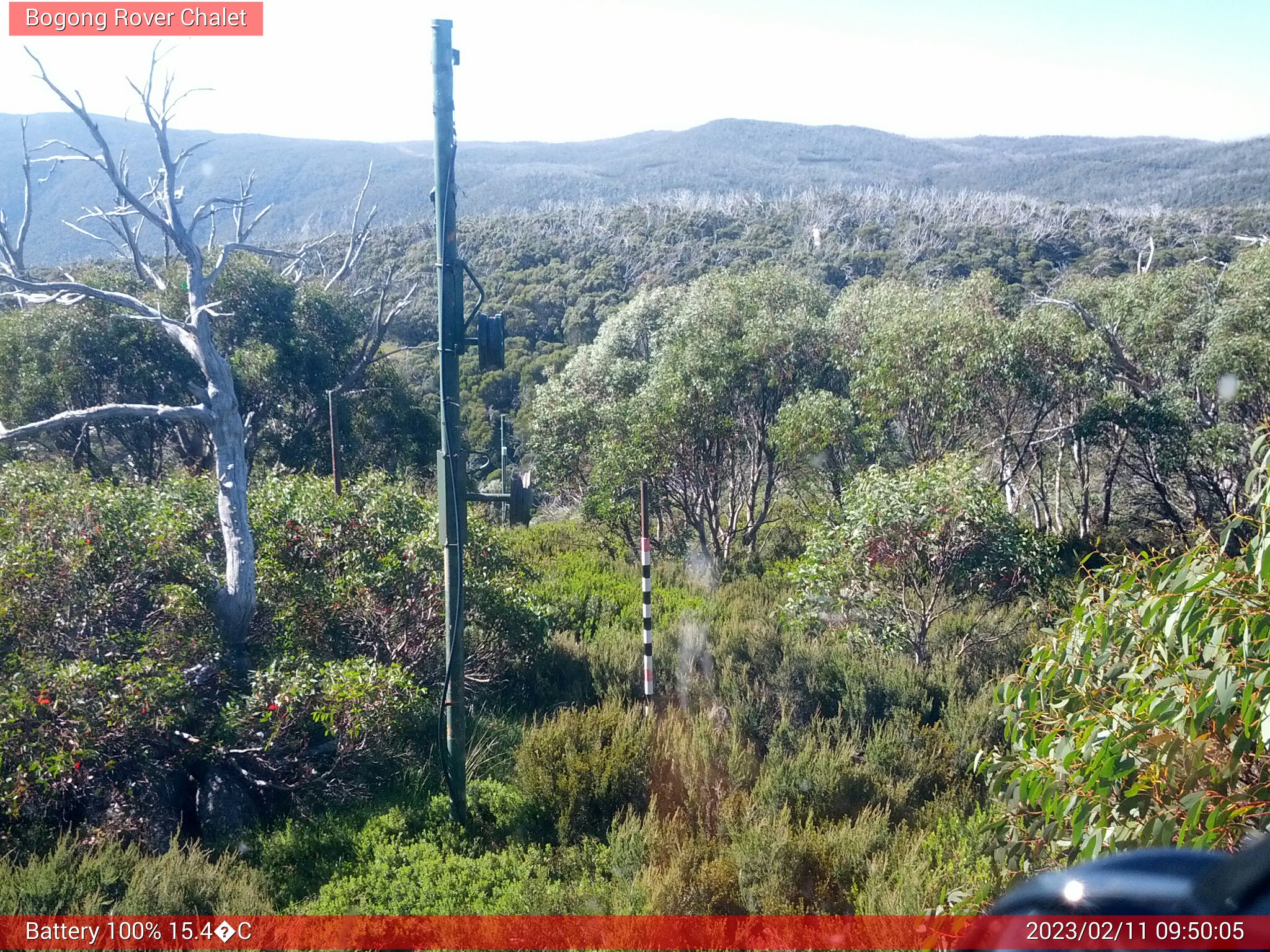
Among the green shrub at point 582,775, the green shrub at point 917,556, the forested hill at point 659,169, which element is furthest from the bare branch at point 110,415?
the forested hill at point 659,169

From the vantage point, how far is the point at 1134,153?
74.6m

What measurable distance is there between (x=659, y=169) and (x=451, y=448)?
85.9 meters

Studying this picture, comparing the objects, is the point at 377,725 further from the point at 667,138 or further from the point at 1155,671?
the point at 667,138

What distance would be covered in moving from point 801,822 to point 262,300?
1485 cm

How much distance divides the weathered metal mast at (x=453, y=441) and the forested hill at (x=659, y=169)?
124ft

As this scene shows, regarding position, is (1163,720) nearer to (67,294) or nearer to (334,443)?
(67,294)

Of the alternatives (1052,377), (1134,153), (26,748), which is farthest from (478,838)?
(1134,153)

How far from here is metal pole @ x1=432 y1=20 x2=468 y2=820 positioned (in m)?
5.30

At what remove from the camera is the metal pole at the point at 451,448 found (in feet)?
17.4

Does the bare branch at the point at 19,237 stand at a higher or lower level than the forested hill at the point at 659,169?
lower

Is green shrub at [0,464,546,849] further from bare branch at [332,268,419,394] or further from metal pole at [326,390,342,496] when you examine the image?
bare branch at [332,268,419,394]

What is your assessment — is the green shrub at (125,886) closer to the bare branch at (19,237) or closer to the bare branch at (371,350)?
the bare branch at (19,237)

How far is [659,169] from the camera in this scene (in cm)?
8575

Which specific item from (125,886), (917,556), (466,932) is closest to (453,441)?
(466,932)
